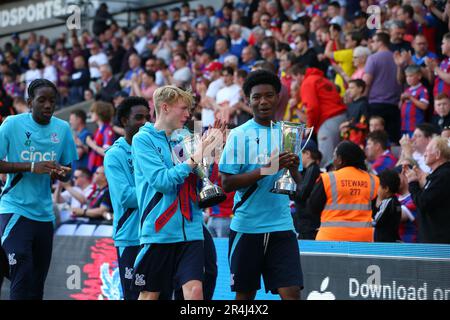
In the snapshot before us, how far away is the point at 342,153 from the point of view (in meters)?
9.06

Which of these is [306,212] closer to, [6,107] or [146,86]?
[146,86]

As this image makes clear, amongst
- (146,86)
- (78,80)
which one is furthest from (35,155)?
(78,80)

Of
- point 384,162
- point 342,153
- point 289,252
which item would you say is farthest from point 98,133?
point 289,252

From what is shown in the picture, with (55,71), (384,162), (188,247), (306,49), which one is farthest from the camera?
(55,71)

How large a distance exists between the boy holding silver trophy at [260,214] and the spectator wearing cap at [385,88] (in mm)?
6225

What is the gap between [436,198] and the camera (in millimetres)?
8523

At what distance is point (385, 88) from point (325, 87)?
928 mm

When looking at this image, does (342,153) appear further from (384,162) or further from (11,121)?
(11,121)

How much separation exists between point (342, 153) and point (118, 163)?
8.75 ft

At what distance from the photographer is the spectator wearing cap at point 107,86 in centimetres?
1852

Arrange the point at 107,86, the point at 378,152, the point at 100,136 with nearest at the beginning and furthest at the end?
1. the point at 378,152
2. the point at 100,136
3. the point at 107,86

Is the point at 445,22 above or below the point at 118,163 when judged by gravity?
above

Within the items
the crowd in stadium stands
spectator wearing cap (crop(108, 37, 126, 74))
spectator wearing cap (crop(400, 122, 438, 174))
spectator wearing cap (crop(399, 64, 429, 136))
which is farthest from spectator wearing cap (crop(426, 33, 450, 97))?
spectator wearing cap (crop(108, 37, 126, 74))

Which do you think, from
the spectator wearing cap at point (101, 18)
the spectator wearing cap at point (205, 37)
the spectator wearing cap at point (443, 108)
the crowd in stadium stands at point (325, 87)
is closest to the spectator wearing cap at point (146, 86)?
the crowd in stadium stands at point (325, 87)
